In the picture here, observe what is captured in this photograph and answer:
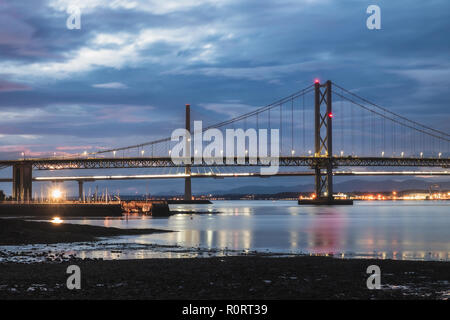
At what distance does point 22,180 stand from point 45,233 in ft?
204

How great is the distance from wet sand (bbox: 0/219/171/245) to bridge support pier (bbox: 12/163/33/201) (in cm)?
5371

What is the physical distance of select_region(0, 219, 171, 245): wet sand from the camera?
24.8 metres

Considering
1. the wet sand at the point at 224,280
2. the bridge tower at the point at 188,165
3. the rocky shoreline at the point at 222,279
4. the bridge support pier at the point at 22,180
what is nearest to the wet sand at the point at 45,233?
the rocky shoreline at the point at 222,279

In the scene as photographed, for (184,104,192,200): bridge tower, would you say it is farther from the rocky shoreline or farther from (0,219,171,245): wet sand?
the rocky shoreline

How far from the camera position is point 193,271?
14711 millimetres

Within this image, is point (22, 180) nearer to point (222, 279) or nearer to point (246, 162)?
point (246, 162)

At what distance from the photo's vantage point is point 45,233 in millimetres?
26734

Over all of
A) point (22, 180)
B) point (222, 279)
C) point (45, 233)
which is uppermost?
point (22, 180)

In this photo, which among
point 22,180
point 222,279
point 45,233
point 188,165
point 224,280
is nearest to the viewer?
point 224,280

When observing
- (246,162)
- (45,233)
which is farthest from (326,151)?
(45,233)

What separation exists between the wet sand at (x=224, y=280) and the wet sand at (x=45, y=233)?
9178 millimetres
